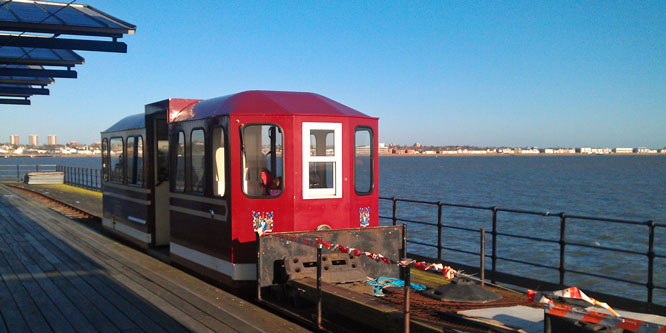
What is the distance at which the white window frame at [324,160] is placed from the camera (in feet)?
27.9

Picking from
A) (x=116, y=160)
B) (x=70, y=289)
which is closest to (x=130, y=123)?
(x=116, y=160)

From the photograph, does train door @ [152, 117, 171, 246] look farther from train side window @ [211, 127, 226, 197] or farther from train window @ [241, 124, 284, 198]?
train window @ [241, 124, 284, 198]

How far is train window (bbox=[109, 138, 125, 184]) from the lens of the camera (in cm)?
1327

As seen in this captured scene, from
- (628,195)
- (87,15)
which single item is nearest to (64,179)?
(87,15)

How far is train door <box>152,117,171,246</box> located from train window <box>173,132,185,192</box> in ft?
5.50

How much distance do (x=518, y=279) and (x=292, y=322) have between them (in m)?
4.45

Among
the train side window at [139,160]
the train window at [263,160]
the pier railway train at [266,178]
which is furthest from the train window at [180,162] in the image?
the train side window at [139,160]

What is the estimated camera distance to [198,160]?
9195 millimetres

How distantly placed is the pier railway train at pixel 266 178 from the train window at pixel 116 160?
3827 millimetres

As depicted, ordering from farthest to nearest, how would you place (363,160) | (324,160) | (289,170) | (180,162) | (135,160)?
(135,160)
(180,162)
(363,160)
(324,160)
(289,170)

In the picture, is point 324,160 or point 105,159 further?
point 105,159

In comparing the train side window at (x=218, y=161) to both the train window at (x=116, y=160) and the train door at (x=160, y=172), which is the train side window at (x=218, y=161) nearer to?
the train door at (x=160, y=172)

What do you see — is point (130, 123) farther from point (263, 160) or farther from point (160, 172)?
point (263, 160)

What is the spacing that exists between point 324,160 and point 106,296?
353 cm
